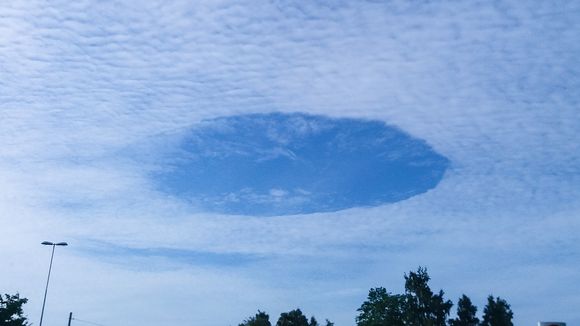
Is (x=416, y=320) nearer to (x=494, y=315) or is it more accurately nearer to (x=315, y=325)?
(x=494, y=315)

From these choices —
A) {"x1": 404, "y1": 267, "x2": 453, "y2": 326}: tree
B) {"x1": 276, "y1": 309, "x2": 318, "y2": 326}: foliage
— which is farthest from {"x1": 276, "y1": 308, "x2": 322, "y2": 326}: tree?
{"x1": 404, "y1": 267, "x2": 453, "y2": 326}: tree

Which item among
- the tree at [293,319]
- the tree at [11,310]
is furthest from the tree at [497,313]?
the tree at [11,310]

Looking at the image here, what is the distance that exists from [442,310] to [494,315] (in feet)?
24.4

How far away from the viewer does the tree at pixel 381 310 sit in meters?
74.8

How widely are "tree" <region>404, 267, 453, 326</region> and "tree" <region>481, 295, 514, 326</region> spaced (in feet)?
18.1

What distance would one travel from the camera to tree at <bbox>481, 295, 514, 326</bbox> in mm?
72250

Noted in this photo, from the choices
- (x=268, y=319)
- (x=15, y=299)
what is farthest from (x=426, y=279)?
(x=15, y=299)

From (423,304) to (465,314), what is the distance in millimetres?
6113

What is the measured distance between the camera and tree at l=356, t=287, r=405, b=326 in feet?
245

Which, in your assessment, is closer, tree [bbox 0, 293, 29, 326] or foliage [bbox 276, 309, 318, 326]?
tree [bbox 0, 293, 29, 326]

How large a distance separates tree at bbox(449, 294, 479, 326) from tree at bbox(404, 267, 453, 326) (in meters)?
2.41

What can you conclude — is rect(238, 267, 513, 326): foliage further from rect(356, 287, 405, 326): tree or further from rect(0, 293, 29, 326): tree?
rect(0, 293, 29, 326): tree

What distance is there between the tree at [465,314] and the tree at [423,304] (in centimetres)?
241

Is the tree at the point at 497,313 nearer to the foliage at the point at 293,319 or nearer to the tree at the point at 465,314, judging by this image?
the tree at the point at 465,314
